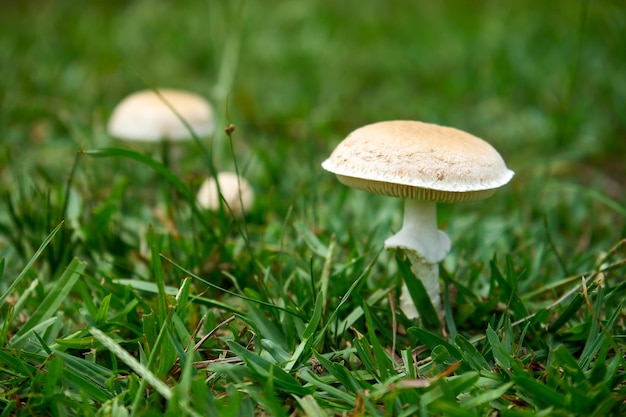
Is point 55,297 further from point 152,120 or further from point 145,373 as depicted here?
point 152,120

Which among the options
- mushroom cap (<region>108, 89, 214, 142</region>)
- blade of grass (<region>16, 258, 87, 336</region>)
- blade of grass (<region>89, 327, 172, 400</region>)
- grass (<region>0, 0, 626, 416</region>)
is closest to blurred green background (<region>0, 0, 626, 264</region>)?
grass (<region>0, 0, 626, 416</region>)

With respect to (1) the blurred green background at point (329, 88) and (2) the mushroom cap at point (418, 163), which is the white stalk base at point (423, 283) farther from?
(1) the blurred green background at point (329, 88)

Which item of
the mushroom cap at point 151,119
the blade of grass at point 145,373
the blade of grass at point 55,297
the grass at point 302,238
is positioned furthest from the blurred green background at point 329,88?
the blade of grass at point 145,373

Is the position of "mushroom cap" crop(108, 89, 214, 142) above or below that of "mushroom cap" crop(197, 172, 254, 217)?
above

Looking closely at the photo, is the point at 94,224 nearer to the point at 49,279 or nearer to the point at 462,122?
the point at 49,279

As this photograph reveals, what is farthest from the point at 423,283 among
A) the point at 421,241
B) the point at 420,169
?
the point at 420,169

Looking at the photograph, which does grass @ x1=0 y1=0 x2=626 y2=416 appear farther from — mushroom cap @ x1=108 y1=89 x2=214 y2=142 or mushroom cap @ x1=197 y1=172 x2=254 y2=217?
mushroom cap @ x1=108 y1=89 x2=214 y2=142

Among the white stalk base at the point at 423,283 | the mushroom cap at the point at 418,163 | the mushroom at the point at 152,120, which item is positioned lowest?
the white stalk base at the point at 423,283
